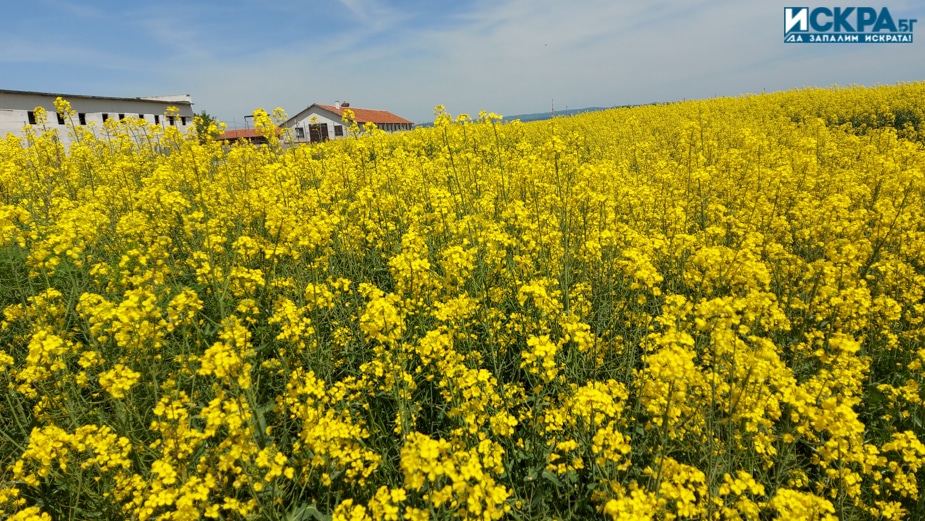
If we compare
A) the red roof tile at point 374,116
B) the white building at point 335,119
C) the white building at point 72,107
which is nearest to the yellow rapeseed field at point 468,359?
the white building at point 72,107

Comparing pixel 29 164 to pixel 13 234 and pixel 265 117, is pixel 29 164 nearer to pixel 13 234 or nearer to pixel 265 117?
pixel 265 117

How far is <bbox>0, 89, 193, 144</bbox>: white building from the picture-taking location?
2620 cm

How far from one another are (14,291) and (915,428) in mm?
6927

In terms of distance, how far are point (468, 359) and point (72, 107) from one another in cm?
3455

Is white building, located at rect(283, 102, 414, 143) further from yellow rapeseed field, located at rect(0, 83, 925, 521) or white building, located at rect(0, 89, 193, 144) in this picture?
yellow rapeseed field, located at rect(0, 83, 925, 521)

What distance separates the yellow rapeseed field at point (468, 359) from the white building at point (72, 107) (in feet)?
70.9

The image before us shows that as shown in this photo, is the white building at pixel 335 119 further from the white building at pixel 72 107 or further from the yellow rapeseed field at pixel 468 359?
the yellow rapeseed field at pixel 468 359

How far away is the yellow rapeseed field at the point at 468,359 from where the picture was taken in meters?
2.03

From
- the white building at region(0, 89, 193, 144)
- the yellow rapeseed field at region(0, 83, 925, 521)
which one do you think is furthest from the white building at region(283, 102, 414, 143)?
the yellow rapeseed field at region(0, 83, 925, 521)

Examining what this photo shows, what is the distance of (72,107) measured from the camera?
86.1 feet

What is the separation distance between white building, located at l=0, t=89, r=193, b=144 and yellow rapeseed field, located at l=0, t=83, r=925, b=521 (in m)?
21.6

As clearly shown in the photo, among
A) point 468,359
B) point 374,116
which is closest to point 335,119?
point 374,116

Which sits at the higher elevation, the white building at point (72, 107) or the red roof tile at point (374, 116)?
the red roof tile at point (374, 116)

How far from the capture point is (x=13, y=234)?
335cm
